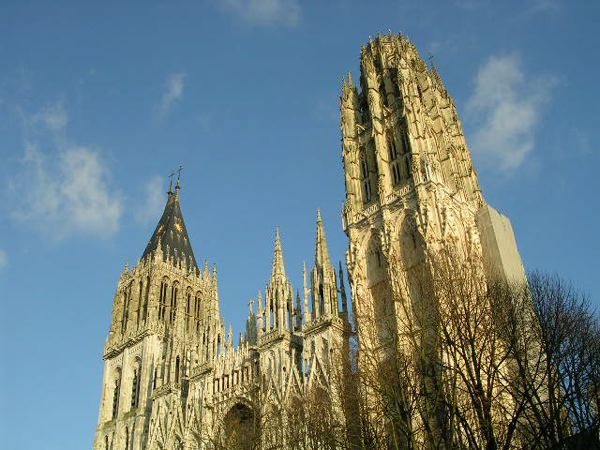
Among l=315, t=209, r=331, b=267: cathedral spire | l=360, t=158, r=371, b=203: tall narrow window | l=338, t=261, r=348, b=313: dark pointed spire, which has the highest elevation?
l=360, t=158, r=371, b=203: tall narrow window

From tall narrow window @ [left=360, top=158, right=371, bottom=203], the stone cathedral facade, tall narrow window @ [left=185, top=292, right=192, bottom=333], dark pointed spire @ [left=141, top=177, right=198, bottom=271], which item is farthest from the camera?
dark pointed spire @ [left=141, top=177, right=198, bottom=271]

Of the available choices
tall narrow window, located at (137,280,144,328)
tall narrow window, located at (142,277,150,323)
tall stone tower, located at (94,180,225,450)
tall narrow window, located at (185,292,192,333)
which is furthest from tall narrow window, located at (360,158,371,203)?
tall narrow window, located at (137,280,144,328)

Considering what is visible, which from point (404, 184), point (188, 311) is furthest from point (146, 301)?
point (404, 184)

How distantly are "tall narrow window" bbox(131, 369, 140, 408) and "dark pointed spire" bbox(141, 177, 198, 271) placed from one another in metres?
11.6

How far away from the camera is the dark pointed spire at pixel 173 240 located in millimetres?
57719

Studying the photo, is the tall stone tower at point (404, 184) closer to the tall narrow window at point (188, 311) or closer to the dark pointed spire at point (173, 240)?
the tall narrow window at point (188, 311)

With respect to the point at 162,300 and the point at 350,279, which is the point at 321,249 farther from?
the point at 162,300

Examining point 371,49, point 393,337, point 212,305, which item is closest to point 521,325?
point 393,337

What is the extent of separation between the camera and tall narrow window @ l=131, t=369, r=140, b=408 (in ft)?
155

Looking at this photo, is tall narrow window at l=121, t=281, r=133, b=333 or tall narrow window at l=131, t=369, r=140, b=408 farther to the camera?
tall narrow window at l=121, t=281, r=133, b=333

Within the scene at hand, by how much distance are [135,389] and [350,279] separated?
22.7 meters

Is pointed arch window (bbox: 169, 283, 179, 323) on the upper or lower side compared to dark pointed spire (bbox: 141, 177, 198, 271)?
lower

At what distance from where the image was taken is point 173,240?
197 feet

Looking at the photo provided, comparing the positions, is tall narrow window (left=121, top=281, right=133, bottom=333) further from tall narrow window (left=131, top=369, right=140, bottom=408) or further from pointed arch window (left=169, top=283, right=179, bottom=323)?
tall narrow window (left=131, top=369, right=140, bottom=408)
